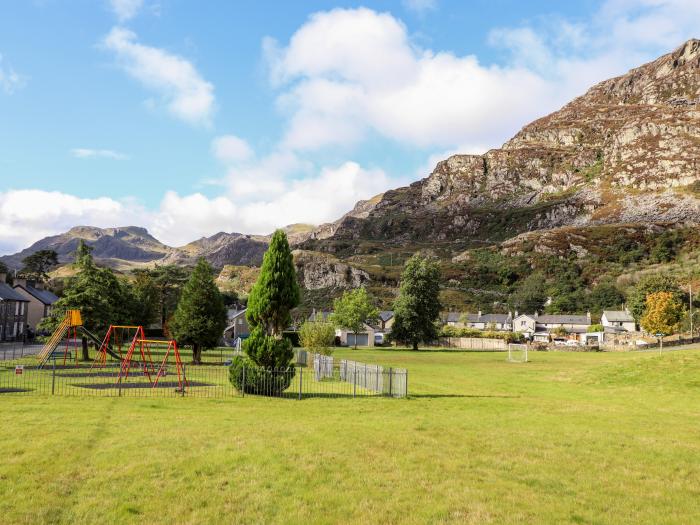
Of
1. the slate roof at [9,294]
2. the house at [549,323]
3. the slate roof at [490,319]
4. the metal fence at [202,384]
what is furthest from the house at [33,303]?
the house at [549,323]

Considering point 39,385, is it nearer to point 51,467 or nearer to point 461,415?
point 51,467

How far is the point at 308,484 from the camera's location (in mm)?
11117

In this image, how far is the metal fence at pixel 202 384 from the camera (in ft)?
82.7

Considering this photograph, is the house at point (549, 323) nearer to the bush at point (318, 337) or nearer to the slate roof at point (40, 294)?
the bush at point (318, 337)

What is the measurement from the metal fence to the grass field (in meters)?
1.73

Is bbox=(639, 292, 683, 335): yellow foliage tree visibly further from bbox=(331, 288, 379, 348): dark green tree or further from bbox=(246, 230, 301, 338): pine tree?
bbox=(246, 230, 301, 338): pine tree

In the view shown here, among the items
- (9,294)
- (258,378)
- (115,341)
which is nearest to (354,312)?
(115,341)

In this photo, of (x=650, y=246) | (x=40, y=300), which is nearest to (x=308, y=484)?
(x=40, y=300)

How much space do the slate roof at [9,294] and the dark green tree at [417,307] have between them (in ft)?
178

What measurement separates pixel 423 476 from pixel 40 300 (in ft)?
303

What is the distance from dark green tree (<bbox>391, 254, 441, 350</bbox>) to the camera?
265 ft

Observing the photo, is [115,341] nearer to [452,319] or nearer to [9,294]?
[9,294]

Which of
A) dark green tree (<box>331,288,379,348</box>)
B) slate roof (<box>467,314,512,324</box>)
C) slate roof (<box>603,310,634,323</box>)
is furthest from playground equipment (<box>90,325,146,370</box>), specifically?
slate roof (<box>603,310,634,323</box>)

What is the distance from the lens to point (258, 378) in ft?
82.6
